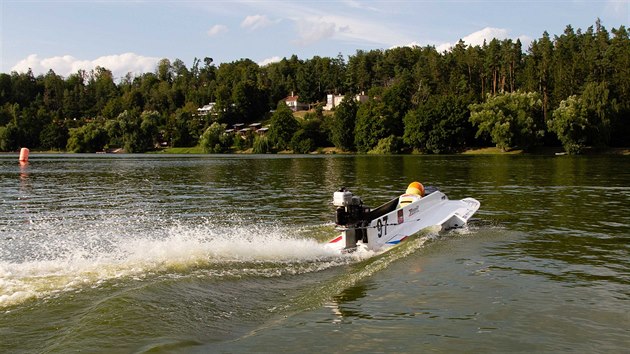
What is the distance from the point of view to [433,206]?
2302 centimetres

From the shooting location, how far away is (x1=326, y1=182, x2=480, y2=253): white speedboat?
17391 millimetres

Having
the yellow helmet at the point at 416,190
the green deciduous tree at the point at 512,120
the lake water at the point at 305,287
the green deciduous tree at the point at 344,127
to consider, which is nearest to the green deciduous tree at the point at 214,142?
the green deciduous tree at the point at 344,127

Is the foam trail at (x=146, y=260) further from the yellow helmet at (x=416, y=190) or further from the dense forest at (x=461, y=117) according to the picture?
the dense forest at (x=461, y=117)

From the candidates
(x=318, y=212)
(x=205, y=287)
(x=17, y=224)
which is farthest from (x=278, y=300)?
(x=17, y=224)

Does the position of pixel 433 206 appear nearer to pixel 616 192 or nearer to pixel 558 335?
pixel 558 335

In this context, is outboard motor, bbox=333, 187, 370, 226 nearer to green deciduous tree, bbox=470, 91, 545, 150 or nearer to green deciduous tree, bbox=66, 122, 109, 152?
green deciduous tree, bbox=470, 91, 545, 150

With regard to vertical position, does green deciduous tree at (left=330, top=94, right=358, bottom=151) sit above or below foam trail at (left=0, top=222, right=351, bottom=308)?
above

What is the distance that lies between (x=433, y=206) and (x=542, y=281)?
29.3 feet

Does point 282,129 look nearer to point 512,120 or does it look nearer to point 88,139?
point 88,139

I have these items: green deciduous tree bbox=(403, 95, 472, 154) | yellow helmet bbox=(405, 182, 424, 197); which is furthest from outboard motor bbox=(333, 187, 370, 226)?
green deciduous tree bbox=(403, 95, 472, 154)

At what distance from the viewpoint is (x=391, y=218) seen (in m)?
19.1

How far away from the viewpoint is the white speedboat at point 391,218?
685 inches

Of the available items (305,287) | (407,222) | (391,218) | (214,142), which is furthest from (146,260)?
(214,142)

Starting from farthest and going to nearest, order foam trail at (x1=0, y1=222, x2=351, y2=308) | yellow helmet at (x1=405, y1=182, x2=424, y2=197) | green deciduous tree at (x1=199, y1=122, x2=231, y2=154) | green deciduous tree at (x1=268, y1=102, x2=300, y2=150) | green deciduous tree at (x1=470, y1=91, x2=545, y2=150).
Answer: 1. green deciduous tree at (x1=199, y1=122, x2=231, y2=154)
2. green deciduous tree at (x1=268, y1=102, x2=300, y2=150)
3. green deciduous tree at (x1=470, y1=91, x2=545, y2=150)
4. yellow helmet at (x1=405, y1=182, x2=424, y2=197)
5. foam trail at (x1=0, y1=222, x2=351, y2=308)
